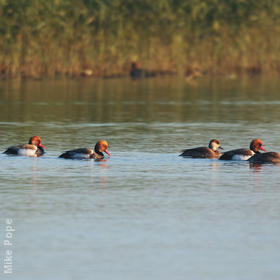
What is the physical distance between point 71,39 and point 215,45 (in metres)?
6.12

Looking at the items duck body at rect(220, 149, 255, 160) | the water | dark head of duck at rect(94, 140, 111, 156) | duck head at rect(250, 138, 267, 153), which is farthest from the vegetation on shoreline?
duck body at rect(220, 149, 255, 160)

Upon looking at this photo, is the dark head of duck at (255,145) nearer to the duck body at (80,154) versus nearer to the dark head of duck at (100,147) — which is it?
the dark head of duck at (100,147)

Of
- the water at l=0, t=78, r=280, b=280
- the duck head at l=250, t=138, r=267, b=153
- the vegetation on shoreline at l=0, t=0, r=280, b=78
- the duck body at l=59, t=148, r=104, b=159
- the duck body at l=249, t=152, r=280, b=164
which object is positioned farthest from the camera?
the vegetation on shoreline at l=0, t=0, r=280, b=78

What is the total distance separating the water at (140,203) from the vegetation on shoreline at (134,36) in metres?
11.9

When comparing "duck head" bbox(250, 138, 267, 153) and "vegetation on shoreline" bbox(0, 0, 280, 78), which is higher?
"vegetation on shoreline" bbox(0, 0, 280, 78)

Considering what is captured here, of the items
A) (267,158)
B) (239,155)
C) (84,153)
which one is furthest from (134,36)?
(267,158)

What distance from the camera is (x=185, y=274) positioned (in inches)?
324

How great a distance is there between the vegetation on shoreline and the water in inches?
469

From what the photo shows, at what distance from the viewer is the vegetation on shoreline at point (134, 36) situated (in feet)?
116

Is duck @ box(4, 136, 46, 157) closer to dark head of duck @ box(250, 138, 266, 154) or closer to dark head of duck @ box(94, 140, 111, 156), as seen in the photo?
dark head of duck @ box(94, 140, 111, 156)

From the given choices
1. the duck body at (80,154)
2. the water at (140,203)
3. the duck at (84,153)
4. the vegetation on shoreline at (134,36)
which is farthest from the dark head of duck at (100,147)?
the vegetation on shoreline at (134,36)

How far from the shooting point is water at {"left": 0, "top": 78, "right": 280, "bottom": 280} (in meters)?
8.59

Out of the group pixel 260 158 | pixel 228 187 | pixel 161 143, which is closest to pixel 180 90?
pixel 161 143

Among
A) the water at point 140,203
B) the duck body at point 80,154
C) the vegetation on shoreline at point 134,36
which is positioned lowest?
the water at point 140,203
